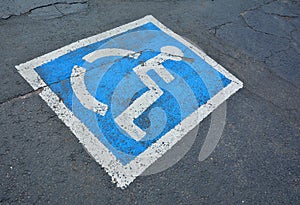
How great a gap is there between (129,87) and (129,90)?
0.05 meters

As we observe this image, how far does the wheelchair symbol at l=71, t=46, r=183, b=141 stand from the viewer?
3207mm

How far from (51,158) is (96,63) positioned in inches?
59.3

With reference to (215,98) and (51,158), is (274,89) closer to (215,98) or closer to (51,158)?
(215,98)

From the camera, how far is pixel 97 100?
340cm

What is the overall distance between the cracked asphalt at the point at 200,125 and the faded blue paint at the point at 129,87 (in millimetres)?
267

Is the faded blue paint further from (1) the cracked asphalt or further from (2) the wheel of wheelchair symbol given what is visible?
(1) the cracked asphalt

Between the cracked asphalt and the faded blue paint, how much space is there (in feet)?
0.88

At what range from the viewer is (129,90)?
140 inches

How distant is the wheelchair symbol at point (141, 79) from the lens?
3.21 metres

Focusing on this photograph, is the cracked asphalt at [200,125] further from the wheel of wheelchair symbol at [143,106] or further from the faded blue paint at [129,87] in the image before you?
the faded blue paint at [129,87]

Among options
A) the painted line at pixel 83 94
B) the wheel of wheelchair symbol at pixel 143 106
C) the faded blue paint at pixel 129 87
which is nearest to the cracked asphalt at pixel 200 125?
the wheel of wheelchair symbol at pixel 143 106

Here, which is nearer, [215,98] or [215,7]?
[215,98]

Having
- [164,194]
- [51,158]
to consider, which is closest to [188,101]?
[164,194]

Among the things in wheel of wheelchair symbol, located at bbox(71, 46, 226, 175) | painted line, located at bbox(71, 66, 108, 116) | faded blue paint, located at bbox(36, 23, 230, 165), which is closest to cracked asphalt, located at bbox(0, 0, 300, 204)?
wheel of wheelchair symbol, located at bbox(71, 46, 226, 175)
